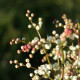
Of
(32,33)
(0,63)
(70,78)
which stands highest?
(32,33)

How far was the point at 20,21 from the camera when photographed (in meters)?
4.12

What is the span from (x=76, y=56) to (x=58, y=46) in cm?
14

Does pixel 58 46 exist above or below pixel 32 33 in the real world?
below

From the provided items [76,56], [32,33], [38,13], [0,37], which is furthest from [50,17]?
[76,56]

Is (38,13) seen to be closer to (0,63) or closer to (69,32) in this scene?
(0,63)

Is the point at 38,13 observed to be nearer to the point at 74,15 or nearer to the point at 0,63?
the point at 74,15

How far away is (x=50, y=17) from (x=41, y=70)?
3446 millimetres

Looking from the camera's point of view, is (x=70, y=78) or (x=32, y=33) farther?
(x=32, y=33)

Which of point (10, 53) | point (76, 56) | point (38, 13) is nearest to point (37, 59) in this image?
point (10, 53)

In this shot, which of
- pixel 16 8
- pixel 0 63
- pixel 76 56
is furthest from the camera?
pixel 16 8

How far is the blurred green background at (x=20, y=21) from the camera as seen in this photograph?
397cm

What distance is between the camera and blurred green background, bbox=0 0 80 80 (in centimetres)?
397

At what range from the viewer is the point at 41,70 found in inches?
36.1

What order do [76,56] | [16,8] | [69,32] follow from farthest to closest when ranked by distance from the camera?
[16,8] < [76,56] < [69,32]
